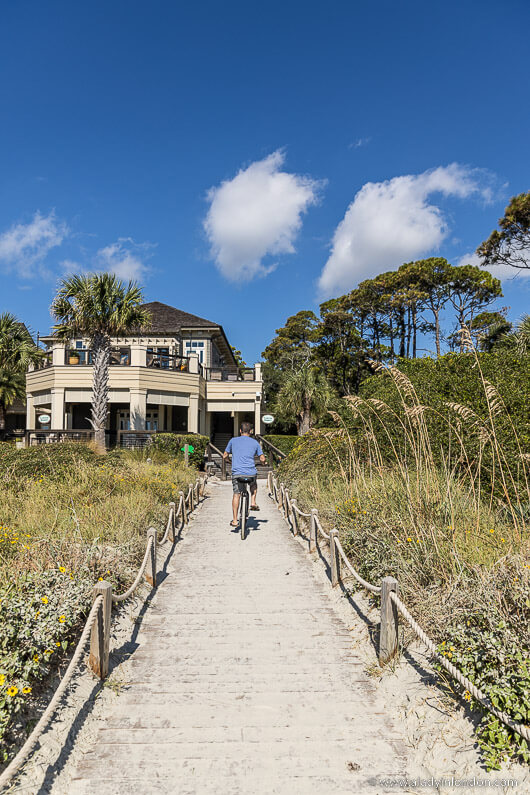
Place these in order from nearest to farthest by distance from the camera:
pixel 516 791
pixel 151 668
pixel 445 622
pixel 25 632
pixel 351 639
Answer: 1. pixel 516 791
2. pixel 25 632
3. pixel 445 622
4. pixel 151 668
5. pixel 351 639

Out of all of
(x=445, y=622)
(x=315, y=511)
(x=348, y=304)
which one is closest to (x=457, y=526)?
(x=445, y=622)

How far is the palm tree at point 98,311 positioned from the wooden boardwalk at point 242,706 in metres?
13.7

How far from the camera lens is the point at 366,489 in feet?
21.2

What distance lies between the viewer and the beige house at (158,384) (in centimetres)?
2280

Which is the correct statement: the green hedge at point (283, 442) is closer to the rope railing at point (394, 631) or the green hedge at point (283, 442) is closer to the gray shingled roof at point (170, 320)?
the gray shingled roof at point (170, 320)

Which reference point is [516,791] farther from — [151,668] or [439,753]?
[151,668]

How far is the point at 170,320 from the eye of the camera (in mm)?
31328

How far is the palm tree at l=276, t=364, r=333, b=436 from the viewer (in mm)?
26672

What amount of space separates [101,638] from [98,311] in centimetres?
1585

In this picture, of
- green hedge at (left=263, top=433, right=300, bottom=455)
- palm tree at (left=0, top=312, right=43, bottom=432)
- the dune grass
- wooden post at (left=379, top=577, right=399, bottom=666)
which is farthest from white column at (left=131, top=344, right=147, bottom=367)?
wooden post at (left=379, top=577, right=399, bottom=666)

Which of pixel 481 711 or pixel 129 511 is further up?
pixel 129 511

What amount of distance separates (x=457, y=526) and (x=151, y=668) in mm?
3036

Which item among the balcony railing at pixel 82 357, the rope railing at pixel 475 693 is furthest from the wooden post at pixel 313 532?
the balcony railing at pixel 82 357

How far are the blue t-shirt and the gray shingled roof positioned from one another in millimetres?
21288
